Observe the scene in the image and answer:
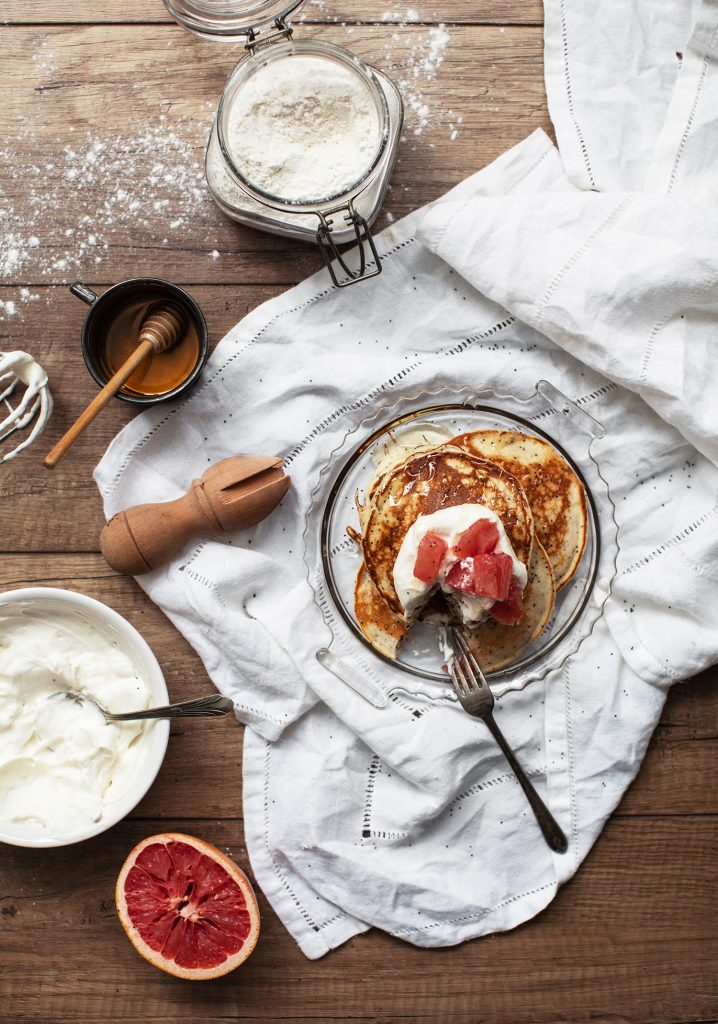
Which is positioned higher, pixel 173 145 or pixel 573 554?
pixel 173 145

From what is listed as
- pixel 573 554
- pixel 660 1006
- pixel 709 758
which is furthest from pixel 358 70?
pixel 660 1006

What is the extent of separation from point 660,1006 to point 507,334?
1831 millimetres

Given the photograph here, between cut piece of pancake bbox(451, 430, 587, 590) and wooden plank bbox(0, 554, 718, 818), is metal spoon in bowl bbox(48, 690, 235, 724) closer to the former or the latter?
wooden plank bbox(0, 554, 718, 818)

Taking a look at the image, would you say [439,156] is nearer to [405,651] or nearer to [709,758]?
[405,651]

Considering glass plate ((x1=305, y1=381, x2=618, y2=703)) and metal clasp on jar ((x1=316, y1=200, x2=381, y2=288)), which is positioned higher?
metal clasp on jar ((x1=316, y1=200, x2=381, y2=288))

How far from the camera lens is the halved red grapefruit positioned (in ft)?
6.53

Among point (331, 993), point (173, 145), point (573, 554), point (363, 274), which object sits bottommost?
point (331, 993)

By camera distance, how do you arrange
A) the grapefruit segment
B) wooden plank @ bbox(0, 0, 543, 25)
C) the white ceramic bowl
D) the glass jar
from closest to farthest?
the grapefruit segment, the glass jar, the white ceramic bowl, wooden plank @ bbox(0, 0, 543, 25)

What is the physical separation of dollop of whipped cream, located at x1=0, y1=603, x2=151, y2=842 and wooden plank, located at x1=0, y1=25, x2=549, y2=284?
0.95 m

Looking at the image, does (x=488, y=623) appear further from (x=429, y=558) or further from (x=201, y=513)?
(x=201, y=513)

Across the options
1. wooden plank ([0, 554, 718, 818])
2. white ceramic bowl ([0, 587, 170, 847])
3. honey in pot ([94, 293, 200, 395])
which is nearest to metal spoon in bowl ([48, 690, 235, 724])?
white ceramic bowl ([0, 587, 170, 847])

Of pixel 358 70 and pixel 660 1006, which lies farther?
pixel 660 1006

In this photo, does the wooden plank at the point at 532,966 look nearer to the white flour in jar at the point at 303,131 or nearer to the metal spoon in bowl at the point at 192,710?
the metal spoon in bowl at the point at 192,710

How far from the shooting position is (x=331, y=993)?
83.5 inches
